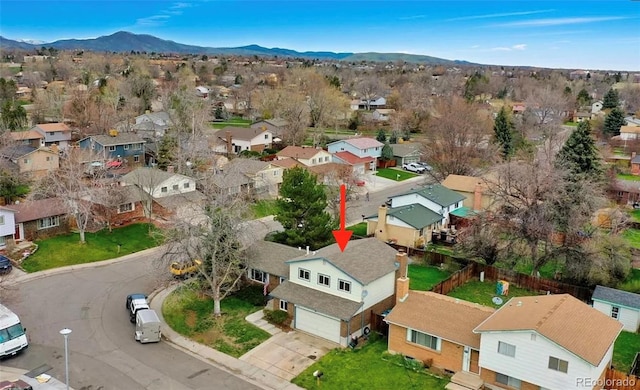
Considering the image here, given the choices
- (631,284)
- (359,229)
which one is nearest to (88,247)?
(359,229)

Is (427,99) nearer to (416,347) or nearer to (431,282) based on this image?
(431,282)

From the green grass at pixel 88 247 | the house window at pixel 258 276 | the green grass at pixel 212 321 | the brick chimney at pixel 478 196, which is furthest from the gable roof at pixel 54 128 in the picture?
the brick chimney at pixel 478 196

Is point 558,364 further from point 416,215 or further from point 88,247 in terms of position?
point 88,247

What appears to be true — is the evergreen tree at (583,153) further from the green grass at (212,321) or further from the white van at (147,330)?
the white van at (147,330)

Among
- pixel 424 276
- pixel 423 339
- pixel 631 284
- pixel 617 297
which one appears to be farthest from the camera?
pixel 424 276

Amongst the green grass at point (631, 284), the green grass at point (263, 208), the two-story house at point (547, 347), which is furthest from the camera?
the green grass at point (263, 208)

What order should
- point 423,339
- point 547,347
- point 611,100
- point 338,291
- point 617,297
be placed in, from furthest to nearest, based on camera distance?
point 611,100
point 617,297
point 338,291
point 423,339
point 547,347

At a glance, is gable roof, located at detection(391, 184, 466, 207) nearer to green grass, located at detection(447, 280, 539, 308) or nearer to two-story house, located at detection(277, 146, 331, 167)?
green grass, located at detection(447, 280, 539, 308)

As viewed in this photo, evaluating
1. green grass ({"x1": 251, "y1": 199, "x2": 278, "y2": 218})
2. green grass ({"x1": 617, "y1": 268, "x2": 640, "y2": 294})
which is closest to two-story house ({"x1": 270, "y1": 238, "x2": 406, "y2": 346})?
green grass ({"x1": 617, "y1": 268, "x2": 640, "y2": 294})
